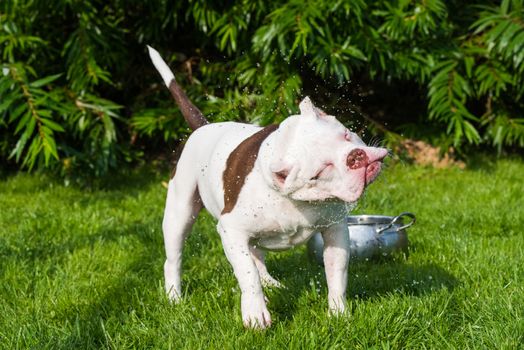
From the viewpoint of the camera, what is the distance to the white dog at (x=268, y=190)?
7.28ft

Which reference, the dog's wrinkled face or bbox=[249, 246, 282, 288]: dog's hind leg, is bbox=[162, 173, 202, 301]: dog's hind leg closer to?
bbox=[249, 246, 282, 288]: dog's hind leg

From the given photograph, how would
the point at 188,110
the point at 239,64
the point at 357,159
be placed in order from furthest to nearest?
1. the point at 239,64
2. the point at 188,110
3. the point at 357,159

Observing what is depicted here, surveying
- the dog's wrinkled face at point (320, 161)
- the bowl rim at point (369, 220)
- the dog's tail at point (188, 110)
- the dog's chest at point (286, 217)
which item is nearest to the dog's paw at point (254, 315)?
the dog's chest at point (286, 217)

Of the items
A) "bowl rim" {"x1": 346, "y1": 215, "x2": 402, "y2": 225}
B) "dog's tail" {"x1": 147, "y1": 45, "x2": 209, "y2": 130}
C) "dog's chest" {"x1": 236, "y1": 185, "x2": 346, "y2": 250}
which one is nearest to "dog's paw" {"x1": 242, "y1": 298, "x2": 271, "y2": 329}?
"dog's chest" {"x1": 236, "y1": 185, "x2": 346, "y2": 250}

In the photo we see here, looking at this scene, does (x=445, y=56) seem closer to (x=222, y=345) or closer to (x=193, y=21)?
(x=193, y=21)

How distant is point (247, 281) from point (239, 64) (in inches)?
141

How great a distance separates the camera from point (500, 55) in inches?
231

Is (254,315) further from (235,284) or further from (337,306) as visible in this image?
(235,284)

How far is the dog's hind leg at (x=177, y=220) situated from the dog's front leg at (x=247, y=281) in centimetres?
60

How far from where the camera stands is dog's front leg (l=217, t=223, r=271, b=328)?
8.53 ft

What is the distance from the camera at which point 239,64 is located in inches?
234

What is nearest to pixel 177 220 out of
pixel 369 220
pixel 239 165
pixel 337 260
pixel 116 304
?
pixel 116 304

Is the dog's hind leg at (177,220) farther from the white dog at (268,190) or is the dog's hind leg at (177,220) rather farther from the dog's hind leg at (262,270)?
the dog's hind leg at (262,270)

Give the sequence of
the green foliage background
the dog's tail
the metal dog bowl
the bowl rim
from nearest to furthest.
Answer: the dog's tail → the metal dog bowl → the bowl rim → the green foliage background
